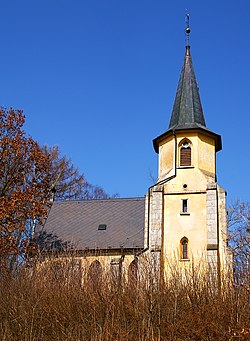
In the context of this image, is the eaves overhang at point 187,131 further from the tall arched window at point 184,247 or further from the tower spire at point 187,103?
the tall arched window at point 184,247

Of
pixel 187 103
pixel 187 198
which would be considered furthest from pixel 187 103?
pixel 187 198

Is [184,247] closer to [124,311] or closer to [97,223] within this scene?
[97,223]

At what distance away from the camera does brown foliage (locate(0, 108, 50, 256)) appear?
24734 mm

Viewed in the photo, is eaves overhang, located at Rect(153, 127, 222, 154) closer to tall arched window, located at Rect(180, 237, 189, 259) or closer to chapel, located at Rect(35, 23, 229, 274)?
chapel, located at Rect(35, 23, 229, 274)

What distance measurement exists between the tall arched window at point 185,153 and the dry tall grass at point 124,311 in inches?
405

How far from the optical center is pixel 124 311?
15875 millimetres

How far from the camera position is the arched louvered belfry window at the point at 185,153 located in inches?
1085

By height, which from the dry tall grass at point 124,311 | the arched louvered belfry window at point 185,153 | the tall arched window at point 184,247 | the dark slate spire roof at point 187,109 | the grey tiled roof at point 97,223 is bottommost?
the dry tall grass at point 124,311

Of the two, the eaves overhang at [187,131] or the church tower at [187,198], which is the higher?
the eaves overhang at [187,131]

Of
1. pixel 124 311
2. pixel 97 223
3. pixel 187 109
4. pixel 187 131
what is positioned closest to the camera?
pixel 124 311

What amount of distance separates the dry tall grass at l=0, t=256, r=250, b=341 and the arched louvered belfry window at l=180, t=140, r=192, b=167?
10.3 metres

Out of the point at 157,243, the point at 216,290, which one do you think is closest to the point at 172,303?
A: the point at 216,290

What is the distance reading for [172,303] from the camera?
16000mm

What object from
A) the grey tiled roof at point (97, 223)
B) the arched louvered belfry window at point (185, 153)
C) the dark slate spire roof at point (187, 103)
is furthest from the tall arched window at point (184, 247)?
the dark slate spire roof at point (187, 103)
